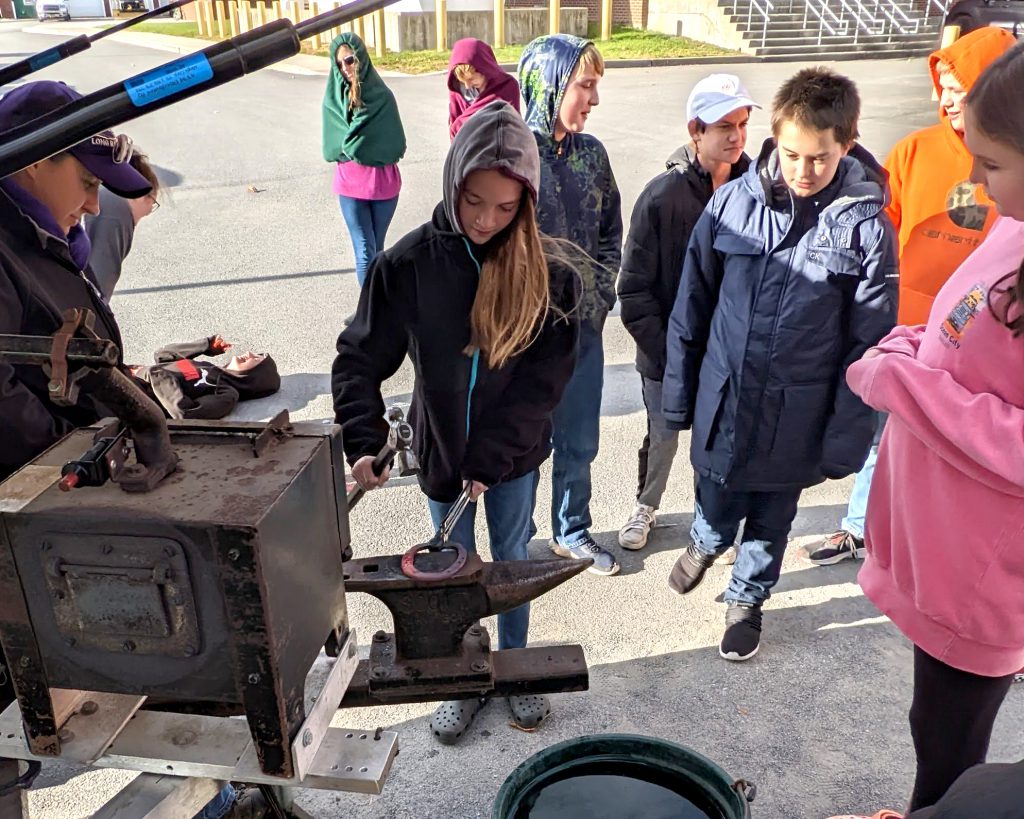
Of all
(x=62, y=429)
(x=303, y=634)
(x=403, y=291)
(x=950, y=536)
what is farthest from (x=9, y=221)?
(x=950, y=536)

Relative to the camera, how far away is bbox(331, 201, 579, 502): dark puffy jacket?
2146 mm

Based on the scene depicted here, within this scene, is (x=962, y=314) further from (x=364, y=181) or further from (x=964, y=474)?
(x=364, y=181)

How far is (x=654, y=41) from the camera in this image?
22969mm

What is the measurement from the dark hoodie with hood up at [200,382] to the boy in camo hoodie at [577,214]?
1.93 m

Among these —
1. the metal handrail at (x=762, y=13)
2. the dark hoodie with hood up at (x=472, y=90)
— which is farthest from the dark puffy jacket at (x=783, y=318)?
the metal handrail at (x=762, y=13)

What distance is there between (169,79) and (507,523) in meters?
1.91

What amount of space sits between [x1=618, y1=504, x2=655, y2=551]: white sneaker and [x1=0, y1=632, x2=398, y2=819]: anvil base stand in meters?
2.23

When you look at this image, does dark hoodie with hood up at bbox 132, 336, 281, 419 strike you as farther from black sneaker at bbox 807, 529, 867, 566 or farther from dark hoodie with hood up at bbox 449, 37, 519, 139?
black sneaker at bbox 807, 529, 867, 566

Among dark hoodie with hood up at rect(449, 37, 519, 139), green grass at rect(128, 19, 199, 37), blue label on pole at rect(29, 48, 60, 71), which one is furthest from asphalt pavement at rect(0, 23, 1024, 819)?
green grass at rect(128, 19, 199, 37)

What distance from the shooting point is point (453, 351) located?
219cm

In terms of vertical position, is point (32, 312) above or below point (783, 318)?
above

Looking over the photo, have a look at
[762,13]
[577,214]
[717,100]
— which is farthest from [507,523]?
[762,13]

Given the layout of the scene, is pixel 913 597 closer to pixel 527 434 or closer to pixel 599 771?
pixel 599 771

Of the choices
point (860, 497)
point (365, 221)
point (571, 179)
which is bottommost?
point (860, 497)
